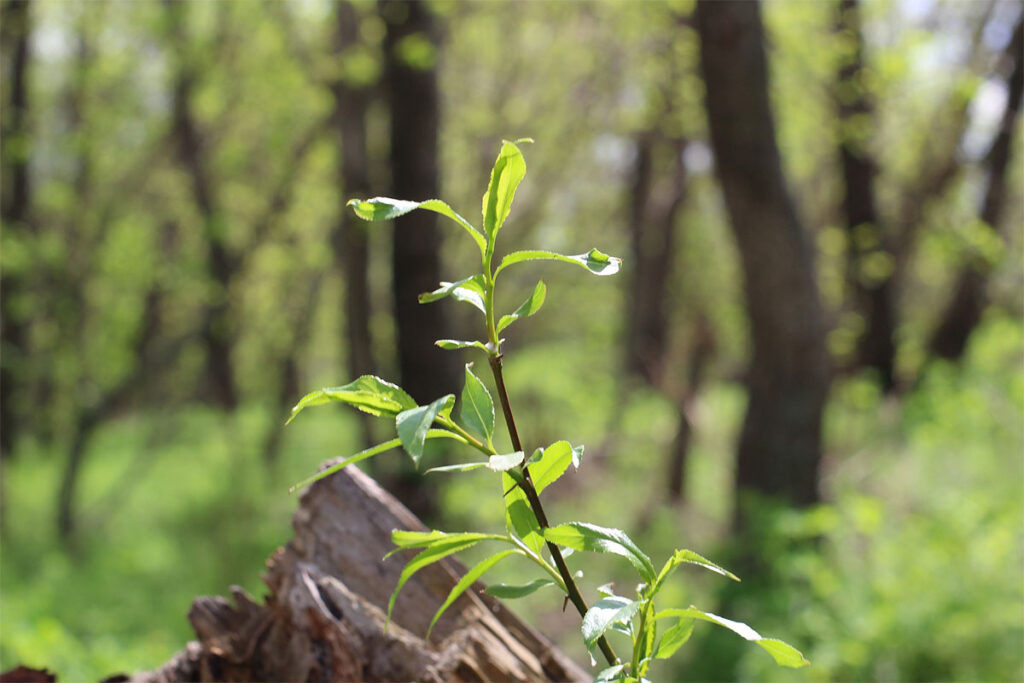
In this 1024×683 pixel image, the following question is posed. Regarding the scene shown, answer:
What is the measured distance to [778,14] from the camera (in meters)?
8.55

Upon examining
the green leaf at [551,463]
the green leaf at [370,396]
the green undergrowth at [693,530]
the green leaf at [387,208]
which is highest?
the green leaf at [387,208]

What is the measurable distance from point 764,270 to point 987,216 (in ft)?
22.0

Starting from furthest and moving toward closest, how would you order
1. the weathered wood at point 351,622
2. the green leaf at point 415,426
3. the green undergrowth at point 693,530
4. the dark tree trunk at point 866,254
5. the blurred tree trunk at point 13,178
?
the dark tree trunk at point 866,254 < the blurred tree trunk at point 13,178 < the green undergrowth at point 693,530 < the weathered wood at point 351,622 < the green leaf at point 415,426

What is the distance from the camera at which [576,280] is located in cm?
1413

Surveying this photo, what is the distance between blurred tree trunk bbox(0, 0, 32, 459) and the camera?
9711 millimetres

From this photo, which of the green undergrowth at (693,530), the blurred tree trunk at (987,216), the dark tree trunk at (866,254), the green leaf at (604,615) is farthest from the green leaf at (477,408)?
the dark tree trunk at (866,254)

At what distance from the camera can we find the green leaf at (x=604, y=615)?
1003 millimetres

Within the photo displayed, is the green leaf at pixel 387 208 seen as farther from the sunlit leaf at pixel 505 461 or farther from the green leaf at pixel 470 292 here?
the sunlit leaf at pixel 505 461

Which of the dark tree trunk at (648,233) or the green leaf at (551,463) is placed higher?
the green leaf at (551,463)

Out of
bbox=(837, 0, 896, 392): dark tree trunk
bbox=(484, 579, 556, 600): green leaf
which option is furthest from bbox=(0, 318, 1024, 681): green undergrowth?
bbox=(484, 579, 556, 600): green leaf

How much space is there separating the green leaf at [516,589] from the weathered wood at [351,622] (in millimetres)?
579

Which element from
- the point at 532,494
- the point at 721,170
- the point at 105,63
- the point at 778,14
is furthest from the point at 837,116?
the point at 532,494

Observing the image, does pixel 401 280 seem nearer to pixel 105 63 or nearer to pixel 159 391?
pixel 105 63

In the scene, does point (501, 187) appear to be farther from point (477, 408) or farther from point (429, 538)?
point (429, 538)
